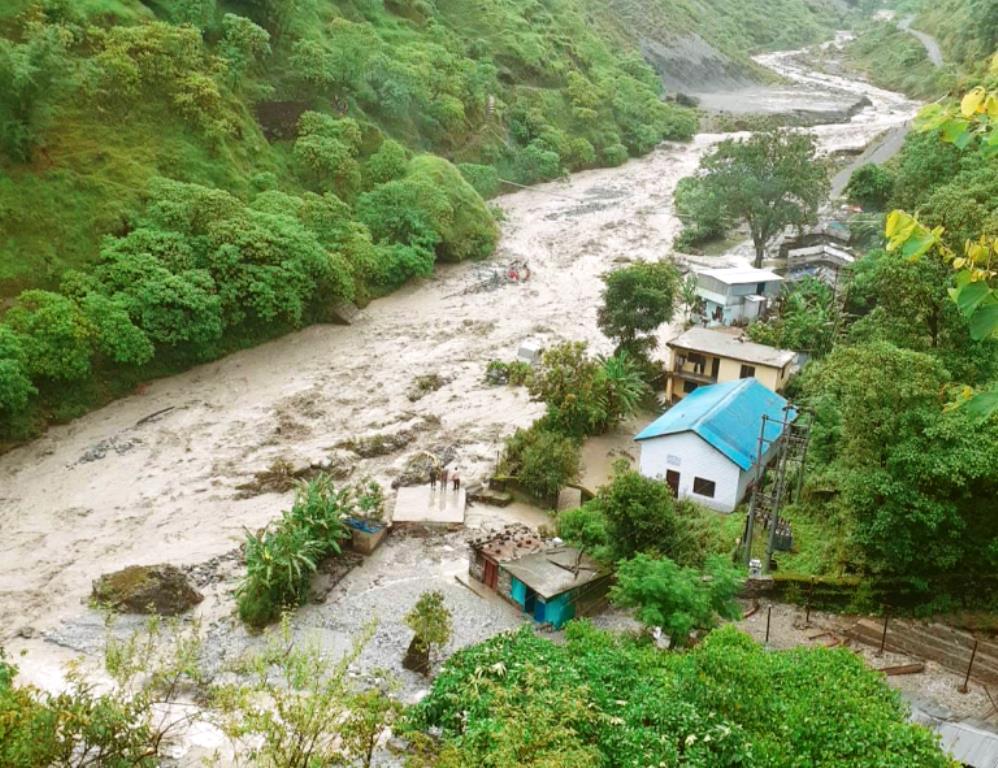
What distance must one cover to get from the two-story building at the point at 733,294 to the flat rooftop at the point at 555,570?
68.4 feet

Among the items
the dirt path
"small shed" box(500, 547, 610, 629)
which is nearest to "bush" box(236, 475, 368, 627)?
"small shed" box(500, 547, 610, 629)

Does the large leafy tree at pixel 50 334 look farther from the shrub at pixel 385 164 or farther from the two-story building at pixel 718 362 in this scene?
the shrub at pixel 385 164

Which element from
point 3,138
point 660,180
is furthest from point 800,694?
point 660,180

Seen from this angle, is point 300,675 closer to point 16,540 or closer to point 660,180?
point 16,540

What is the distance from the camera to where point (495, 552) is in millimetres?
22922

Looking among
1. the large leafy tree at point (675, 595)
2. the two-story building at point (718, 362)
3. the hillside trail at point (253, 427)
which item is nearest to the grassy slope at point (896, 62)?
the hillside trail at point (253, 427)

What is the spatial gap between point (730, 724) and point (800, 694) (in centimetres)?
165

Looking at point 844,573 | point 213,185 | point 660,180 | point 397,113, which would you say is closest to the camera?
point 844,573

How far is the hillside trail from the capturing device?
79.4 feet

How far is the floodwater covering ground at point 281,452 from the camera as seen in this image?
2180 centimetres

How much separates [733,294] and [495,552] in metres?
22.0

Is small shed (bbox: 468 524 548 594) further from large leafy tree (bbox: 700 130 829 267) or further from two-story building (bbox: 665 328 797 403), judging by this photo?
large leafy tree (bbox: 700 130 829 267)

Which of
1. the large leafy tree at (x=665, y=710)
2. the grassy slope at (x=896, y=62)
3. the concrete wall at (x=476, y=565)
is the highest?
the grassy slope at (x=896, y=62)

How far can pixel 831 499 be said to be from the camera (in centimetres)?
2497
